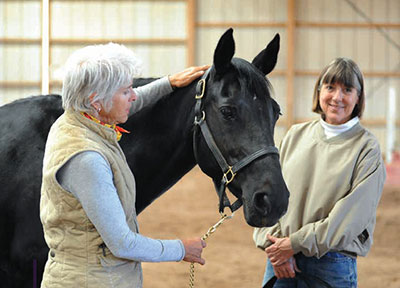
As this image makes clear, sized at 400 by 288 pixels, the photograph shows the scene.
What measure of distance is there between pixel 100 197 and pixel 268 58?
97 centimetres

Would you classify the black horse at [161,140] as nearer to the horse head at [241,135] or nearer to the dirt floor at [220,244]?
the horse head at [241,135]

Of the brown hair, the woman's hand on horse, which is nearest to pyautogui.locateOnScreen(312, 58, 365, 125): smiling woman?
the brown hair

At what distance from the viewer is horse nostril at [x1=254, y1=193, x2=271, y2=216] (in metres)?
1.69

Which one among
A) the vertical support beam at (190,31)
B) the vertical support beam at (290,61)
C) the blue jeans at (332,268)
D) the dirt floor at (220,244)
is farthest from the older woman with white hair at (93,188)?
the vertical support beam at (290,61)

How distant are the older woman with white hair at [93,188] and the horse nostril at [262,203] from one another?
307 mm

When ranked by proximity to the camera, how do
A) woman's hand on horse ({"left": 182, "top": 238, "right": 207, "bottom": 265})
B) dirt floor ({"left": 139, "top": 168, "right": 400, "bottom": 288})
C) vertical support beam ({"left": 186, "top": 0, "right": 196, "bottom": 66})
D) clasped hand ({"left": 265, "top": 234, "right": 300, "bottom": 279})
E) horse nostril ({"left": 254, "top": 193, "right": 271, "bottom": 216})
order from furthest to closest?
vertical support beam ({"left": 186, "top": 0, "right": 196, "bottom": 66}), dirt floor ({"left": 139, "top": 168, "right": 400, "bottom": 288}), clasped hand ({"left": 265, "top": 234, "right": 300, "bottom": 279}), horse nostril ({"left": 254, "top": 193, "right": 271, "bottom": 216}), woman's hand on horse ({"left": 182, "top": 238, "right": 207, "bottom": 265})

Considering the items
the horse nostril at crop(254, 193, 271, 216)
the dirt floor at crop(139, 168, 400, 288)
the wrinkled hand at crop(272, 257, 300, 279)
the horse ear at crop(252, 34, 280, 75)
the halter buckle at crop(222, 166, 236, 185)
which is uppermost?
the horse ear at crop(252, 34, 280, 75)

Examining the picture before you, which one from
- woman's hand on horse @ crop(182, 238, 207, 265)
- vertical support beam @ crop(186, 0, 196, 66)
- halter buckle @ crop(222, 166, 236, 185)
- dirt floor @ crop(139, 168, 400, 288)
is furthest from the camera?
vertical support beam @ crop(186, 0, 196, 66)

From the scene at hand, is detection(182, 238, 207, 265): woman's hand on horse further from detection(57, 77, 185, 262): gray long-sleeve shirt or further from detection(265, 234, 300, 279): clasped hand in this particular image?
detection(265, 234, 300, 279): clasped hand

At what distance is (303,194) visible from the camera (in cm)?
213

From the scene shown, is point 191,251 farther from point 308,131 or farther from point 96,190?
point 308,131

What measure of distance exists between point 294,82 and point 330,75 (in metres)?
11.1

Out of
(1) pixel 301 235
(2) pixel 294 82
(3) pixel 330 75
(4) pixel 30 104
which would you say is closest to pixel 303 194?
(1) pixel 301 235

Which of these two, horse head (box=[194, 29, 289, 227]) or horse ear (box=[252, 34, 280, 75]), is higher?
horse ear (box=[252, 34, 280, 75])
